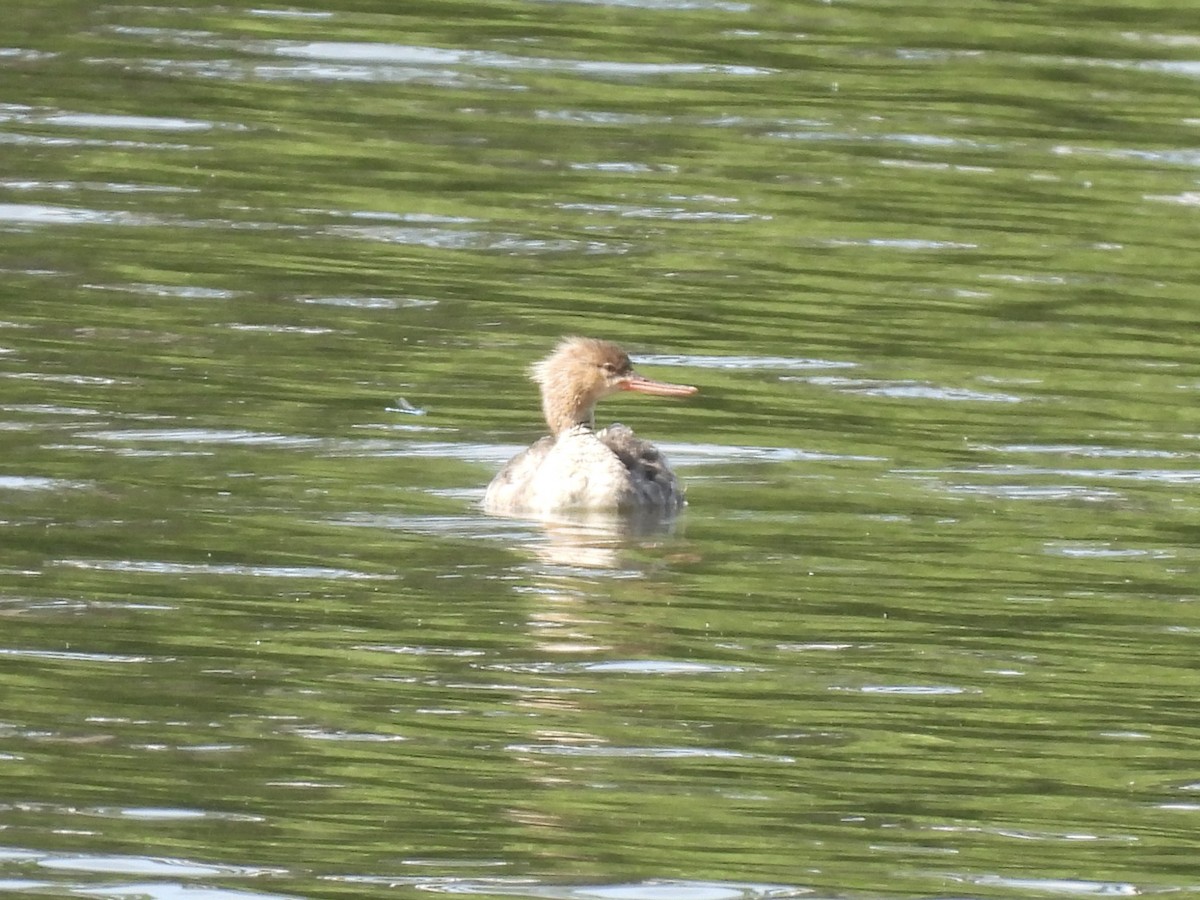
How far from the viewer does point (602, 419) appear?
15156mm

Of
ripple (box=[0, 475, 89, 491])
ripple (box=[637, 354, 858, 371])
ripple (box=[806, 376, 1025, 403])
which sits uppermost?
ripple (box=[637, 354, 858, 371])

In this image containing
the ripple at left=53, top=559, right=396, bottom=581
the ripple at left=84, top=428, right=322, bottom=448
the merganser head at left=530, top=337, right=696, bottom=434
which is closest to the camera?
the ripple at left=53, top=559, right=396, bottom=581

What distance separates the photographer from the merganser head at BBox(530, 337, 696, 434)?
44.1ft

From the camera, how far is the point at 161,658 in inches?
385

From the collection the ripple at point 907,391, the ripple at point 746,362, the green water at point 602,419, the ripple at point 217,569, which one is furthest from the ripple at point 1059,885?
the ripple at point 746,362

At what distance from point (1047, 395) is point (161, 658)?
17.5ft

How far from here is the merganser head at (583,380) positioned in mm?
13438

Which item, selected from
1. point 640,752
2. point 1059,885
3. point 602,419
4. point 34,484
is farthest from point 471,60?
point 1059,885

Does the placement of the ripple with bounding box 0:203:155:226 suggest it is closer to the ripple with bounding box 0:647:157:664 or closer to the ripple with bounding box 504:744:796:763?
the ripple with bounding box 0:647:157:664

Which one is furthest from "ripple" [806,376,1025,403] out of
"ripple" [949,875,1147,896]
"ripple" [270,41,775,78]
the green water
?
"ripple" [949,875,1147,896]

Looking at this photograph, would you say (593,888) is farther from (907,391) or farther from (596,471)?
(907,391)

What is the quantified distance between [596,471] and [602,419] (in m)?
2.48

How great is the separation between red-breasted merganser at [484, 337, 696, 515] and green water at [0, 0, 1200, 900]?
221 millimetres

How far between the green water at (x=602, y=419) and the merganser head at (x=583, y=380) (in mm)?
318
